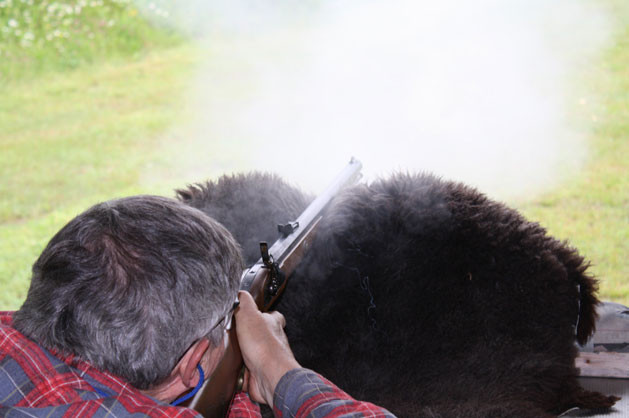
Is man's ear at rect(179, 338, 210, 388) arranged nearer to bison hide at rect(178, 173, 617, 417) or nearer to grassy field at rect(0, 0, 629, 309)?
bison hide at rect(178, 173, 617, 417)

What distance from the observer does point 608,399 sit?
1257mm

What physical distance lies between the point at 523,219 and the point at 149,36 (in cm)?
404

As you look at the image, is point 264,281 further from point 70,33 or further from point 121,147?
point 70,33

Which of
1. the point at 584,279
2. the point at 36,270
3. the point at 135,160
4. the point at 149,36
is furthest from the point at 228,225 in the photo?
the point at 149,36

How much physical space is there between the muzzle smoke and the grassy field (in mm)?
143

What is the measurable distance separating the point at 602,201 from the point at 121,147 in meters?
2.57

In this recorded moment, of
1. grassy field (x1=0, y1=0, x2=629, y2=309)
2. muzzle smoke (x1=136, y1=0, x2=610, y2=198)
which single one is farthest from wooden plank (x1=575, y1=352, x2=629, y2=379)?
muzzle smoke (x1=136, y1=0, x2=610, y2=198)

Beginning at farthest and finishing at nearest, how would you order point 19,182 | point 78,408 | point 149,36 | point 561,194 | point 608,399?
point 149,36, point 19,182, point 561,194, point 608,399, point 78,408

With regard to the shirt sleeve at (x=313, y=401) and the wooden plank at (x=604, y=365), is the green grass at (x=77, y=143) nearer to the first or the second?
the shirt sleeve at (x=313, y=401)

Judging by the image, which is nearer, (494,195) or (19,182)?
(494,195)

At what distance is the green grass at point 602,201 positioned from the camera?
234 centimetres

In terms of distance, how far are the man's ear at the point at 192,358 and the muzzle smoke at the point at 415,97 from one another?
6.25 feet

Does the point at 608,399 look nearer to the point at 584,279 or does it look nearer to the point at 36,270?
the point at 584,279

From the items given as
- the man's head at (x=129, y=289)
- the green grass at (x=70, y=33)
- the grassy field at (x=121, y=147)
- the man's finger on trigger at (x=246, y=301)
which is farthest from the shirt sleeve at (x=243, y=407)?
the green grass at (x=70, y=33)
